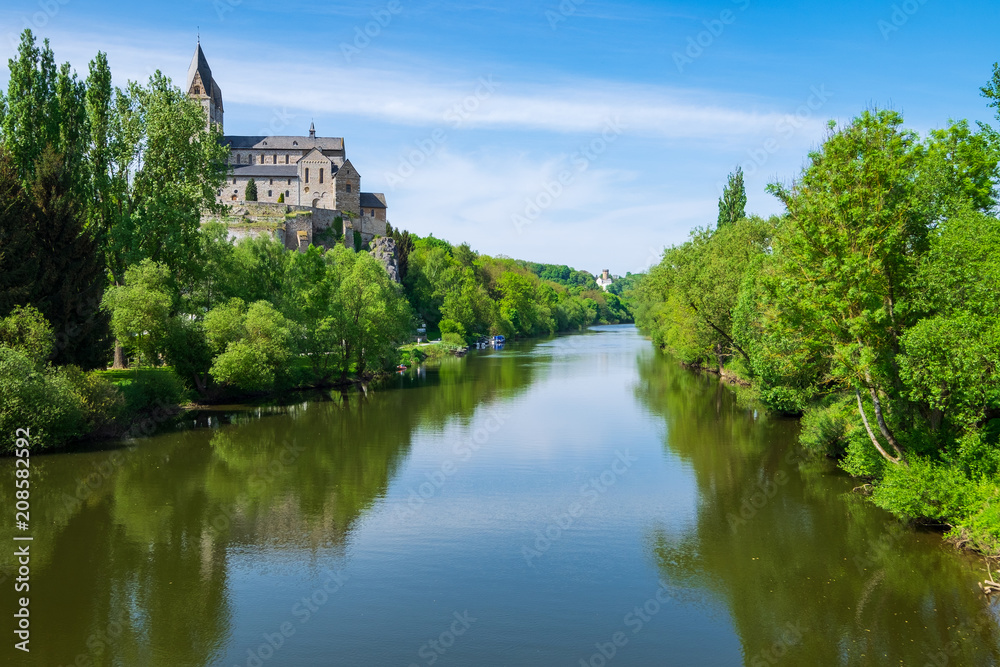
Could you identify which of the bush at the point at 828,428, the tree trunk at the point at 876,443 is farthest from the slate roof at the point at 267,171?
the tree trunk at the point at 876,443

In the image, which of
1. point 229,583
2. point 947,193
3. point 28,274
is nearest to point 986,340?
point 947,193

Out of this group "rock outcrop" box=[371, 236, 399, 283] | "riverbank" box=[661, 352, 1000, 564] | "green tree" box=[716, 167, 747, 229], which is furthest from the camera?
"rock outcrop" box=[371, 236, 399, 283]

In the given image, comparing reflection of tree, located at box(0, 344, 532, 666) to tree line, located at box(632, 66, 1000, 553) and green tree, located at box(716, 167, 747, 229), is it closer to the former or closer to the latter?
tree line, located at box(632, 66, 1000, 553)

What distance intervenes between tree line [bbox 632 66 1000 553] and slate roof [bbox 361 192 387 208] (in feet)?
224

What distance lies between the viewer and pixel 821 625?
39.5 ft

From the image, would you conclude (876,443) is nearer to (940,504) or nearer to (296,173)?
(940,504)

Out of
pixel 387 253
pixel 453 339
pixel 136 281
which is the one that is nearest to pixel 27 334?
pixel 136 281

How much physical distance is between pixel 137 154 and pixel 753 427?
30.4 meters

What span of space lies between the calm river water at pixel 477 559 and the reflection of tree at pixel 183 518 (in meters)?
0.06

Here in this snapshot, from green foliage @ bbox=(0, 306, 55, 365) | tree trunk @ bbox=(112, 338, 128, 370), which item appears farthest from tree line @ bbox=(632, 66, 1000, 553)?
tree trunk @ bbox=(112, 338, 128, 370)

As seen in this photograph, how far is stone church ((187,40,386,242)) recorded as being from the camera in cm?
7912

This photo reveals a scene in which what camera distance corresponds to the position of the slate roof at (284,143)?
85.8 meters

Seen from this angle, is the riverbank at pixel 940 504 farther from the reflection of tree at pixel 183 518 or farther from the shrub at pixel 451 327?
the shrub at pixel 451 327

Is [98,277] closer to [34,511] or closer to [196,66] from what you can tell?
[34,511]
